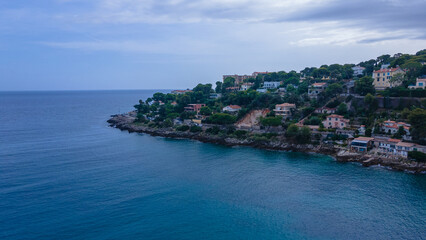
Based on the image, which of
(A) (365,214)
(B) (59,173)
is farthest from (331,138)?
(B) (59,173)

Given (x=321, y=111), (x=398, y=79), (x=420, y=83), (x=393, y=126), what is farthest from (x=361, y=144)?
(x=398, y=79)

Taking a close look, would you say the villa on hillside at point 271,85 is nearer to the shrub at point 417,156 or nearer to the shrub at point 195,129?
the shrub at point 195,129

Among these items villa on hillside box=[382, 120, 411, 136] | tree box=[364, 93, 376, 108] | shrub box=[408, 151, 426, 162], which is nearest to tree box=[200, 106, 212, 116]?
tree box=[364, 93, 376, 108]

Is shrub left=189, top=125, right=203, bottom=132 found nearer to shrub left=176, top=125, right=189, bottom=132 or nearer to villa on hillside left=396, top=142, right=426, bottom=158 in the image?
shrub left=176, top=125, right=189, bottom=132

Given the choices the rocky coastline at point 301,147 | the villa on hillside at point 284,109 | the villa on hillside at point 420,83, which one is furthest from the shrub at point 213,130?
the villa on hillside at point 420,83

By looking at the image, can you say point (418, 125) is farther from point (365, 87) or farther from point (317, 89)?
point (317, 89)

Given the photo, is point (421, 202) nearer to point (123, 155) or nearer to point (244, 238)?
point (244, 238)
